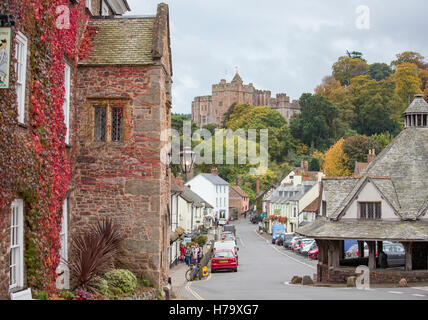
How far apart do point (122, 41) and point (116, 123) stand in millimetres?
2443

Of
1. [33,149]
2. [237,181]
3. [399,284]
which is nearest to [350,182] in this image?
[399,284]

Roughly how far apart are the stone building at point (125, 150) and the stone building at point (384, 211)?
1353cm

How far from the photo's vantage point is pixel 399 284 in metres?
24.8

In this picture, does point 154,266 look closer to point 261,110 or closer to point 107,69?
point 107,69

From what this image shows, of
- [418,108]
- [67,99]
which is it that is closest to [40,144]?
[67,99]

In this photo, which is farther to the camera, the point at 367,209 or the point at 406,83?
the point at 406,83

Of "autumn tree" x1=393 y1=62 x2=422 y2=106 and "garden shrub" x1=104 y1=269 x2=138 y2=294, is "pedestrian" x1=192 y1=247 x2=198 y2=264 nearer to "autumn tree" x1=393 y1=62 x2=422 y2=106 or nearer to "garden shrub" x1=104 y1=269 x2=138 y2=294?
"garden shrub" x1=104 y1=269 x2=138 y2=294

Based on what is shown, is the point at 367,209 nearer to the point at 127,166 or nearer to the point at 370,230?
the point at 370,230

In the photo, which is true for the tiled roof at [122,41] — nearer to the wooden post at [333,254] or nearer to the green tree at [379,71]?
the wooden post at [333,254]

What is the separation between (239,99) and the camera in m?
180

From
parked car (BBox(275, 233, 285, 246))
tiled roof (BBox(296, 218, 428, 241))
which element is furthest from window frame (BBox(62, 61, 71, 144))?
parked car (BBox(275, 233, 285, 246))

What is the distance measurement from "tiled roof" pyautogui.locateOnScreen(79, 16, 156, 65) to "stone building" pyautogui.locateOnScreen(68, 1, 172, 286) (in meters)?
0.04

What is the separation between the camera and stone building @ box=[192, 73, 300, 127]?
18038 cm
